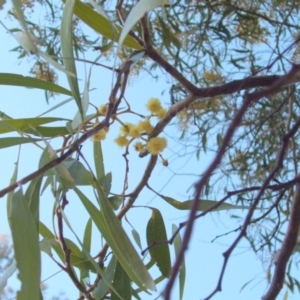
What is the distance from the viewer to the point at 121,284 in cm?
69

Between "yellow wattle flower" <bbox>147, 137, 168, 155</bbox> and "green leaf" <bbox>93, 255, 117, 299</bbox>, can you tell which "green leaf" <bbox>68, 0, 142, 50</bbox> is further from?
"green leaf" <bbox>93, 255, 117, 299</bbox>

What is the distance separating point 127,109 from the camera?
0.62 meters

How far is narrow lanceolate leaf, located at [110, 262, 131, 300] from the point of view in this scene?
68 centimetres

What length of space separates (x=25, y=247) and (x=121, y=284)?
9.0 inches

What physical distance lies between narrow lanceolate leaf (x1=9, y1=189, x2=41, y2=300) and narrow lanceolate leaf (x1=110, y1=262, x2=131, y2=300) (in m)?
0.21

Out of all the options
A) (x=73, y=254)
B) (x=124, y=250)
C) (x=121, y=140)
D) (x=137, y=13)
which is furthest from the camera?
(x=73, y=254)

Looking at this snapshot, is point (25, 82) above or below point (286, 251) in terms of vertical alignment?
above

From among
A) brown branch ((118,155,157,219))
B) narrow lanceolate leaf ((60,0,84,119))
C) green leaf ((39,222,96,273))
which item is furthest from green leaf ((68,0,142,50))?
green leaf ((39,222,96,273))

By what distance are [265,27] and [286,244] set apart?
4.43 ft

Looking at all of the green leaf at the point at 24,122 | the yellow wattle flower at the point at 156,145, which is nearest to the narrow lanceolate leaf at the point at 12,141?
the green leaf at the point at 24,122

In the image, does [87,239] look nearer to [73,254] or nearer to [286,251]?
[73,254]

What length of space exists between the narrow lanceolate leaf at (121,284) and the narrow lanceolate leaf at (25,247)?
0.21m

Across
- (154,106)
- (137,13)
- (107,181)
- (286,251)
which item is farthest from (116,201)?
(137,13)

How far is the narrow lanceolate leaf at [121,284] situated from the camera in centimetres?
68
